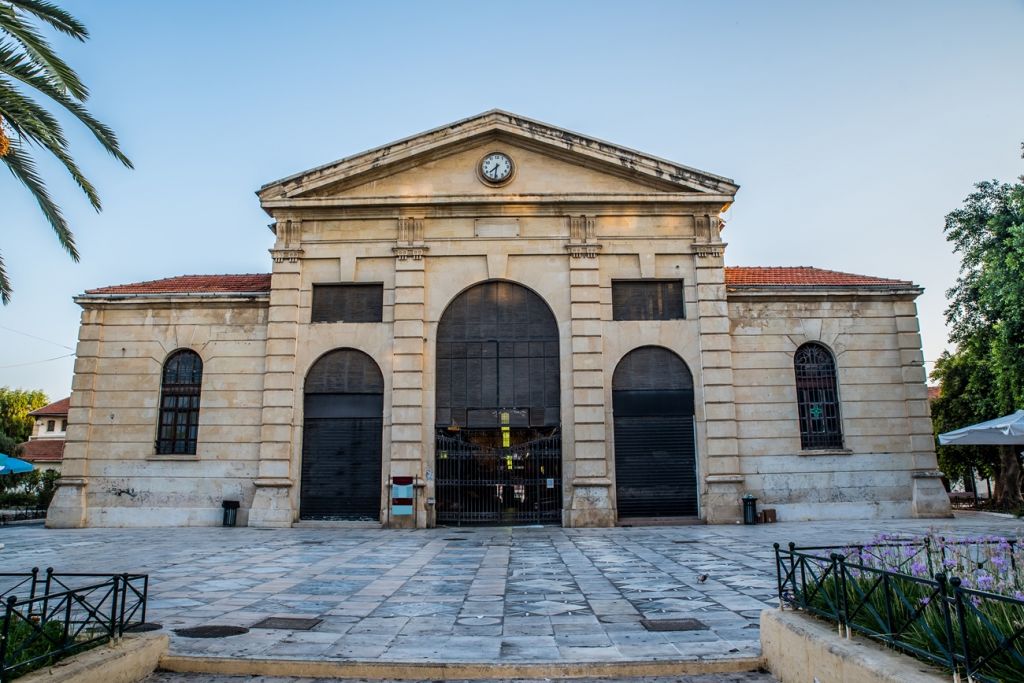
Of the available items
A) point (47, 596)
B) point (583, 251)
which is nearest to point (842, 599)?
point (47, 596)

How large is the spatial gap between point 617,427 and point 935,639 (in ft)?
56.1

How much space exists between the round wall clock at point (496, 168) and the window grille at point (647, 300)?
203 inches

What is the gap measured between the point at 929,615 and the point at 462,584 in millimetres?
7612

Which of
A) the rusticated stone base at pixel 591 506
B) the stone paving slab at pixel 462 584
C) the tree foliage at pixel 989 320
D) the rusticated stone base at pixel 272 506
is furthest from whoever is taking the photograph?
the rusticated stone base at pixel 272 506

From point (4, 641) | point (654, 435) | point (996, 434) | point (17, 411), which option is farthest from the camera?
point (17, 411)

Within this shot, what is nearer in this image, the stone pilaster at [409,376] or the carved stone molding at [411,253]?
the stone pilaster at [409,376]

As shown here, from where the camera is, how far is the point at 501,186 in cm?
A: 2323


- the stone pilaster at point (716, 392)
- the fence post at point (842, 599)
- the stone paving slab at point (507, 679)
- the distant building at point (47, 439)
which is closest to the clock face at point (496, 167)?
the stone pilaster at point (716, 392)

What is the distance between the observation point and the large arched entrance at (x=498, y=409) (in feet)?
71.2

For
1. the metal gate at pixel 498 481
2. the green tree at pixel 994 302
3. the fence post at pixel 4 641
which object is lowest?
the fence post at pixel 4 641

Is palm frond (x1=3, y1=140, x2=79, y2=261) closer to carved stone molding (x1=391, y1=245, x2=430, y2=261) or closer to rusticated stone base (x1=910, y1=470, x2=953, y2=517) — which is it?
carved stone molding (x1=391, y1=245, x2=430, y2=261)

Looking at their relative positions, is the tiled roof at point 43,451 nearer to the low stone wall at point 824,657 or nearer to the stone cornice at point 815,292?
the stone cornice at point 815,292

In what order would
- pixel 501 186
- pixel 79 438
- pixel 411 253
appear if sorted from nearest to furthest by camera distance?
pixel 79 438, pixel 411 253, pixel 501 186

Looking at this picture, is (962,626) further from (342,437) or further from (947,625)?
(342,437)
